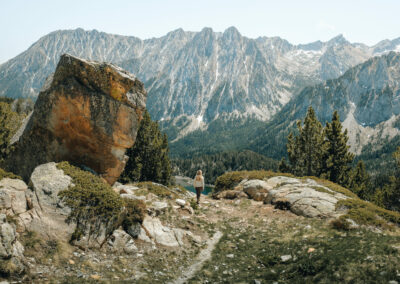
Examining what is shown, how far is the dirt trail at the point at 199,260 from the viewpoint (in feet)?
38.5

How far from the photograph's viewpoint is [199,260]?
13.9m

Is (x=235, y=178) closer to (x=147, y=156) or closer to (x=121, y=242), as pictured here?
(x=121, y=242)

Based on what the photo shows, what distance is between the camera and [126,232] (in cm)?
1437

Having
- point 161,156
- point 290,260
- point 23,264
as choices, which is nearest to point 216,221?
point 290,260

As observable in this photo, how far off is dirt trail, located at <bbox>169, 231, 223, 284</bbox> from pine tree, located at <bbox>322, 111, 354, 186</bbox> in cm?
3901

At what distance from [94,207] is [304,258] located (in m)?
10.3

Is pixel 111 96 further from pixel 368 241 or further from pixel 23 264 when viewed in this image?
pixel 368 241

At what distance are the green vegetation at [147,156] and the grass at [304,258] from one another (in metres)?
31.6

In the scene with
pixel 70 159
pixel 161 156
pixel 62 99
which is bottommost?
pixel 161 156

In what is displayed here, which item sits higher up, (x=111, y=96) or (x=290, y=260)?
(x=111, y=96)

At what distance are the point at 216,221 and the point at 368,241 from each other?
1034 centimetres

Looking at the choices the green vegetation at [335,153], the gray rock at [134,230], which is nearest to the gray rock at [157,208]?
the gray rock at [134,230]

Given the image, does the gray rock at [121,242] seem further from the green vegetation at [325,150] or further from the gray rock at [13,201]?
the green vegetation at [325,150]

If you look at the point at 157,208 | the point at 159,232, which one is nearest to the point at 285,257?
the point at 159,232
